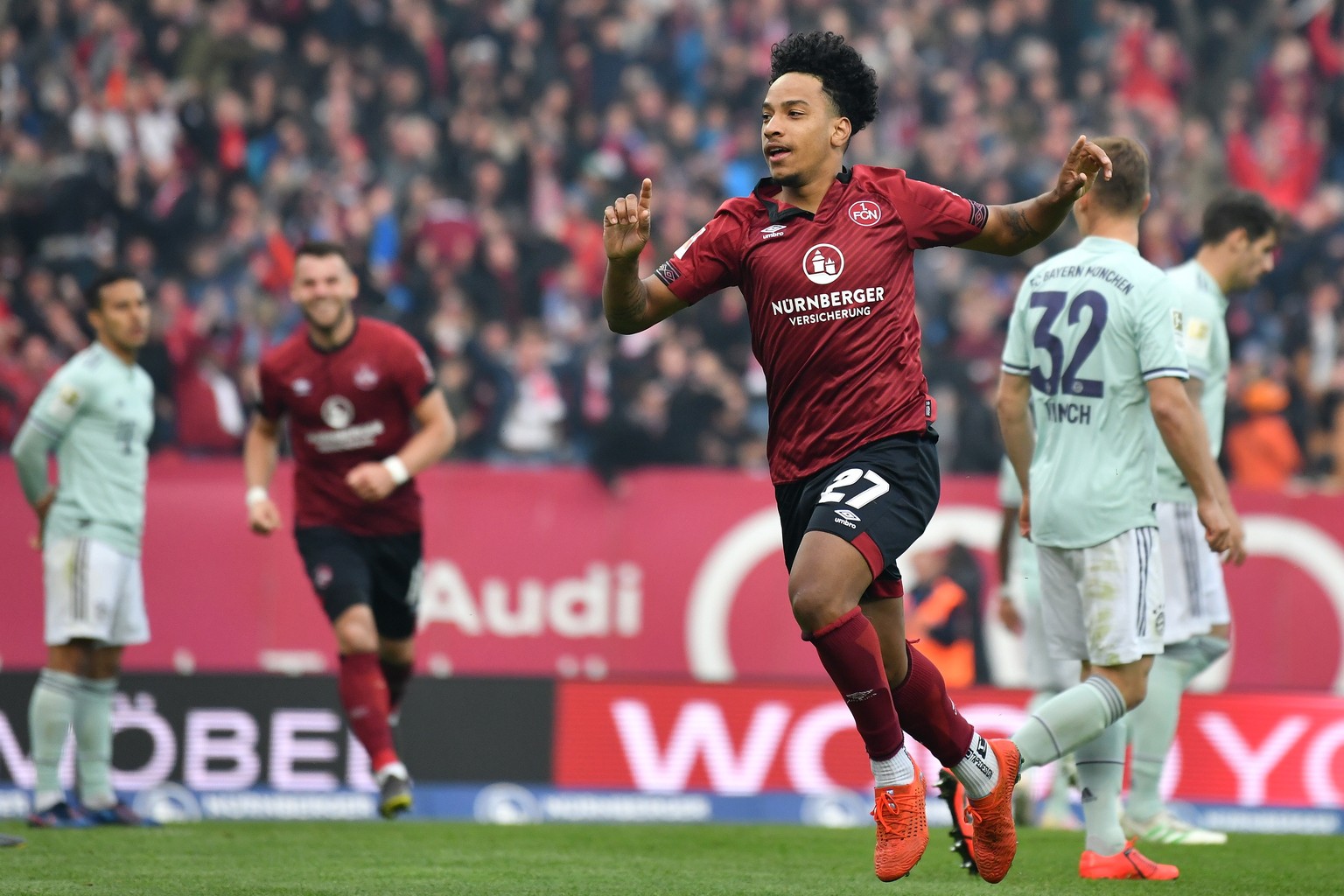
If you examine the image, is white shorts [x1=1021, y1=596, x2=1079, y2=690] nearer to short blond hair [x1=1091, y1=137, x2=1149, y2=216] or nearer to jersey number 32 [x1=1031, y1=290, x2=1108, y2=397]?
jersey number 32 [x1=1031, y1=290, x2=1108, y2=397]

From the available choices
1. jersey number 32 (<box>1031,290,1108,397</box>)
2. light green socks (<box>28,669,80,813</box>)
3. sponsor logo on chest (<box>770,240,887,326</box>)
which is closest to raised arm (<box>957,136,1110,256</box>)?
sponsor logo on chest (<box>770,240,887,326</box>)

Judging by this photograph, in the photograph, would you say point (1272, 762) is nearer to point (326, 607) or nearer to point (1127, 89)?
point (326, 607)

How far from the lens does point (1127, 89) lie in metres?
18.4

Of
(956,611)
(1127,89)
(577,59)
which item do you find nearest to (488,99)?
(577,59)

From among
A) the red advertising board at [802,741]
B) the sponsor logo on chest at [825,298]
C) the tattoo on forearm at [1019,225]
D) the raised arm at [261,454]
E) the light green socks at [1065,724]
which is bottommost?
the red advertising board at [802,741]

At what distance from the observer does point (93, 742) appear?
909 cm

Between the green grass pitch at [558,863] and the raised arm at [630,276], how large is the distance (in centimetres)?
195

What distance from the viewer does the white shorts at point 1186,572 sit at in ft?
24.7

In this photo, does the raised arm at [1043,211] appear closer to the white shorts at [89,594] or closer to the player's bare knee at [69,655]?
the white shorts at [89,594]

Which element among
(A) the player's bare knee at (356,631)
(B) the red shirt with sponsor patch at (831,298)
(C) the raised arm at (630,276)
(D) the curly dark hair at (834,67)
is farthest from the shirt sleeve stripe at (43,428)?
(D) the curly dark hair at (834,67)

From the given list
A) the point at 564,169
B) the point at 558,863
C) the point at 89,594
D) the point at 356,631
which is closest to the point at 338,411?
the point at 356,631

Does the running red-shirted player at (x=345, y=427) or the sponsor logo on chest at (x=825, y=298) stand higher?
the sponsor logo on chest at (x=825, y=298)

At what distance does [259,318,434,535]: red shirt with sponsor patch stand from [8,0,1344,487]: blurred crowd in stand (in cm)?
329

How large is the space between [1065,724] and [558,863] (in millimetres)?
2111
